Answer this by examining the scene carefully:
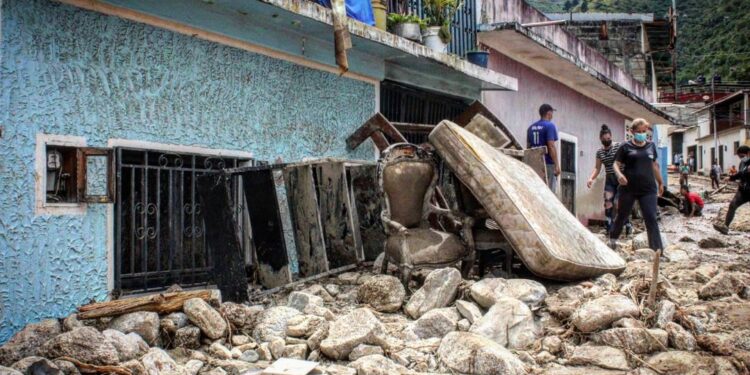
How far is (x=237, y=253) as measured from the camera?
4824 mm

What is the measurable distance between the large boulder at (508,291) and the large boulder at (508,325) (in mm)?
195

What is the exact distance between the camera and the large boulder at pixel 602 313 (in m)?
4.07

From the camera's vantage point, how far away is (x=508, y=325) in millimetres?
4113

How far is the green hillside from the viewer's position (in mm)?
36344

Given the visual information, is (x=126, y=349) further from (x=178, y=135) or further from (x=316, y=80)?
(x=316, y=80)

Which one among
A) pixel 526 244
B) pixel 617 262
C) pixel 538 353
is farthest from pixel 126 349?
pixel 617 262

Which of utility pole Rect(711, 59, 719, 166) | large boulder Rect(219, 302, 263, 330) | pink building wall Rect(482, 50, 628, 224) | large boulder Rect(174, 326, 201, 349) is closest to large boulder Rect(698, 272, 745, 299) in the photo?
large boulder Rect(219, 302, 263, 330)

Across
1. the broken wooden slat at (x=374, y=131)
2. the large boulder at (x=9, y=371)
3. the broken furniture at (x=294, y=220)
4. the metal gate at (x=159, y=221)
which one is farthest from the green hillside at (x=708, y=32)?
the large boulder at (x=9, y=371)

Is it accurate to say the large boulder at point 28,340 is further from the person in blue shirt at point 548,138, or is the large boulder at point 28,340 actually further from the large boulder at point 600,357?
the person in blue shirt at point 548,138

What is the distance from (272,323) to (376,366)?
90 cm

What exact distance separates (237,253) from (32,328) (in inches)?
55.2

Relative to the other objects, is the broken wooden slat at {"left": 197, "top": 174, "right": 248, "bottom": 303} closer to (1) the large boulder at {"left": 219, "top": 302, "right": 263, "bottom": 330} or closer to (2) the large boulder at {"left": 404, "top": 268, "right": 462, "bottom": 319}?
(1) the large boulder at {"left": 219, "top": 302, "right": 263, "bottom": 330}

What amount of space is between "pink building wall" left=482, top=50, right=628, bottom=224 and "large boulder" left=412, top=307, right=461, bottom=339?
655 centimetres

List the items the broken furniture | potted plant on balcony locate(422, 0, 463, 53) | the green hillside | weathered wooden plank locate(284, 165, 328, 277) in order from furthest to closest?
1. the green hillside
2. potted plant on balcony locate(422, 0, 463, 53)
3. weathered wooden plank locate(284, 165, 328, 277)
4. the broken furniture
